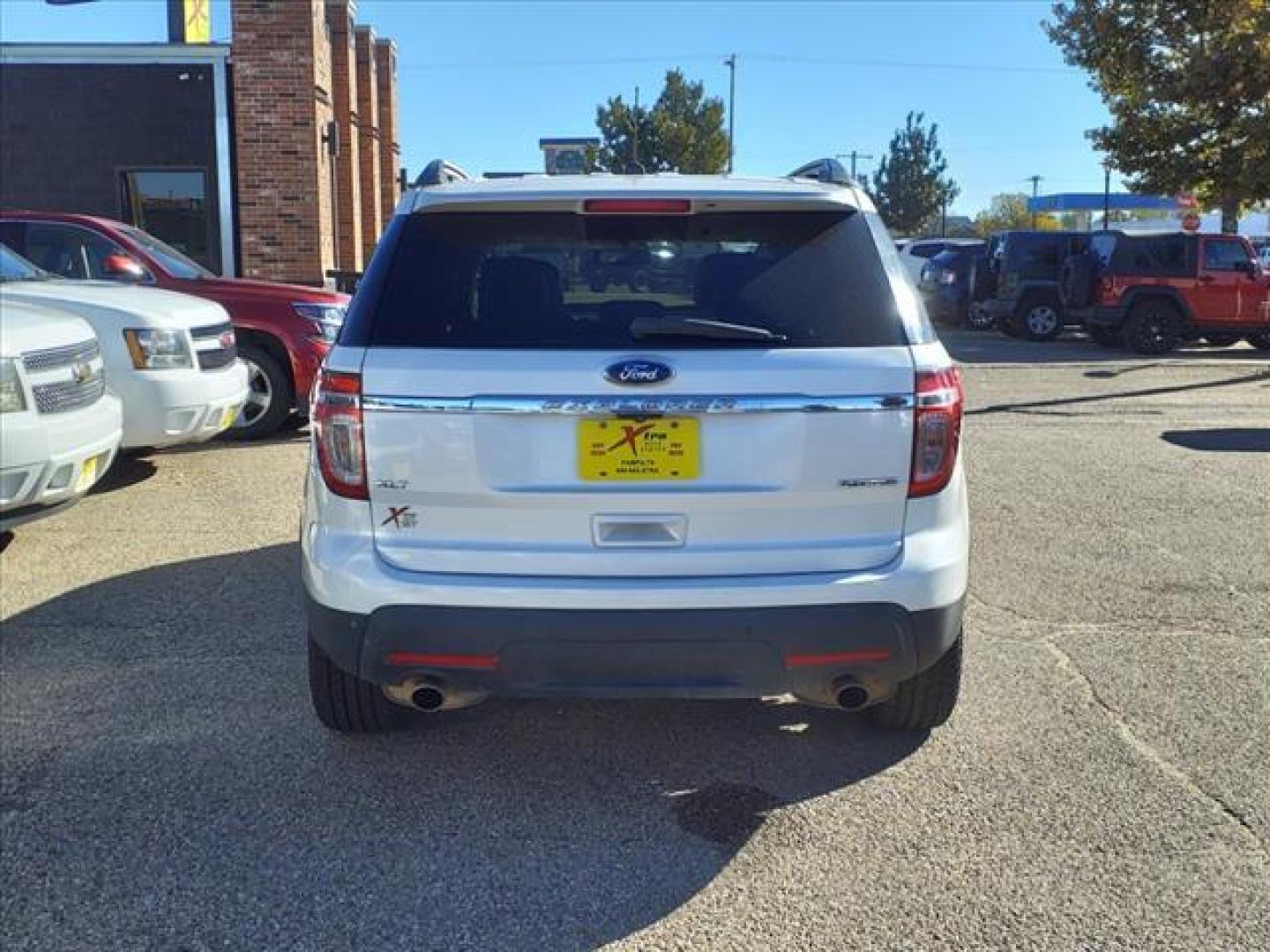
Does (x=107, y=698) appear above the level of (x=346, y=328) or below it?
below

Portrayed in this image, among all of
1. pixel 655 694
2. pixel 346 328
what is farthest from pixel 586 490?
pixel 346 328

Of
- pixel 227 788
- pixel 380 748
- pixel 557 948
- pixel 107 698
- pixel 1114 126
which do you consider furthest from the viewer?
pixel 1114 126

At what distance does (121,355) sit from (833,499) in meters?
5.27

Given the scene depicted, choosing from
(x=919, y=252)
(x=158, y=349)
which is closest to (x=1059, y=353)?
(x=919, y=252)

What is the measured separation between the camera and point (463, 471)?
124 inches

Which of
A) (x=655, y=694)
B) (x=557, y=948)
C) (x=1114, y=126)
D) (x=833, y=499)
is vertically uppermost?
(x=1114, y=126)

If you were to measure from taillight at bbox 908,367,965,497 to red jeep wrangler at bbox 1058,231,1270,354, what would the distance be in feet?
54.4

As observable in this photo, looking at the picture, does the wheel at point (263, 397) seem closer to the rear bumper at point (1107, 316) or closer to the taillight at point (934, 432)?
the taillight at point (934, 432)

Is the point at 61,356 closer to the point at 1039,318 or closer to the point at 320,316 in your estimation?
the point at 320,316

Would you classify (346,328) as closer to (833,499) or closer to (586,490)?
(586,490)

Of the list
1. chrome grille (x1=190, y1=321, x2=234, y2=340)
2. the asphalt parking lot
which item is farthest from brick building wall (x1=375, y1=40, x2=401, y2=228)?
the asphalt parking lot

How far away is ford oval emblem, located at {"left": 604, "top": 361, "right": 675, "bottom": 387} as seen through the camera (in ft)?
10.1

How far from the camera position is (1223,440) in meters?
10.1

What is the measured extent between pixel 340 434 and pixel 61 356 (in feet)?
9.56
